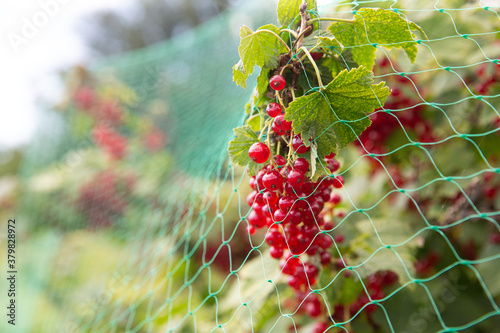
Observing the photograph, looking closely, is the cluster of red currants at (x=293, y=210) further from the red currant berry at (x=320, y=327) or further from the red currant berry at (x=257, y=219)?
the red currant berry at (x=320, y=327)

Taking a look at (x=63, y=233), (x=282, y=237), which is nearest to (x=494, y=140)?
(x=282, y=237)

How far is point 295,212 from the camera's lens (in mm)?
547

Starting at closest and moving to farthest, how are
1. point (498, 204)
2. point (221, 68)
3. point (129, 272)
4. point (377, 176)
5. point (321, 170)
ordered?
1. point (321, 170)
2. point (498, 204)
3. point (377, 176)
4. point (129, 272)
5. point (221, 68)

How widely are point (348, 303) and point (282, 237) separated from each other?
0.24m

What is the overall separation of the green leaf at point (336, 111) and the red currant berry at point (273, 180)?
0.21 feet

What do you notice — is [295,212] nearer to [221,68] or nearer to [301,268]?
[301,268]

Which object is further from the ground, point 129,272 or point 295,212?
point 295,212

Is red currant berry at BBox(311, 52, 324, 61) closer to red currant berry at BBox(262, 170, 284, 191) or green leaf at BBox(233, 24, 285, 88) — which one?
green leaf at BBox(233, 24, 285, 88)

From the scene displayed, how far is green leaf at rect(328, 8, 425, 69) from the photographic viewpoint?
0.55m

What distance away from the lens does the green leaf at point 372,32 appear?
1.80ft

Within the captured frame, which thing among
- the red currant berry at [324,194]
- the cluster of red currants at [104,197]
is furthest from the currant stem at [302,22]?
the cluster of red currants at [104,197]

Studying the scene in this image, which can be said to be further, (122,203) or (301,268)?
(122,203)

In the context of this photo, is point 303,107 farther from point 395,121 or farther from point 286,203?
point 395,121

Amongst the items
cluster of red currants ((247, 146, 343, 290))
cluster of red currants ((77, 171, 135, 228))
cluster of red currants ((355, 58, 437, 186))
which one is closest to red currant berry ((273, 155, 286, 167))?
cluster of red currants ((247, 146, 343, 290))
